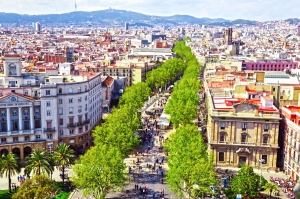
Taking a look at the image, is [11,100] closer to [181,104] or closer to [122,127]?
[122,127]

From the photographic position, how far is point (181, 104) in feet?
303

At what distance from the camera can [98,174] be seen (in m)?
53.7

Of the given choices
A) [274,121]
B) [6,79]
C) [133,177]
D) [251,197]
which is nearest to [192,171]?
[251,197]

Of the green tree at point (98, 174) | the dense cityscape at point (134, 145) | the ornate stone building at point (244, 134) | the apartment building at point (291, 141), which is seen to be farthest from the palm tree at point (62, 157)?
the apartment building at point (291, 141)

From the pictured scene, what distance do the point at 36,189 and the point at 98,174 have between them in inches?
349

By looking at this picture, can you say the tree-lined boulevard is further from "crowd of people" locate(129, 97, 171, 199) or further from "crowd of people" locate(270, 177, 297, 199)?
"crowd of people" locate(270, 177, 297, 199)

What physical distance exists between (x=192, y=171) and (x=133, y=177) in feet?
63.1

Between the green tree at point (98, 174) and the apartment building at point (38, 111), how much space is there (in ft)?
77.3

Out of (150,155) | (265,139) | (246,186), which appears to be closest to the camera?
(246,186)

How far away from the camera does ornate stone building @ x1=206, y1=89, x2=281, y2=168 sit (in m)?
72.6

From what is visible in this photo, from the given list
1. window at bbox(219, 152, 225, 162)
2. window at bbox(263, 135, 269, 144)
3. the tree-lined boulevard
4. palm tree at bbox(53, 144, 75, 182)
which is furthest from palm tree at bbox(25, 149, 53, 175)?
window at bbox(263, 135, 269, 144)

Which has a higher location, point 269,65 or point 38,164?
point 269,65

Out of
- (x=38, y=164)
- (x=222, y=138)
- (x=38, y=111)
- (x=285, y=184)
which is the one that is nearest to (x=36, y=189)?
(x=38, y=164)

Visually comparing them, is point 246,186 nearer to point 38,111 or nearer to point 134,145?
point 134,145
